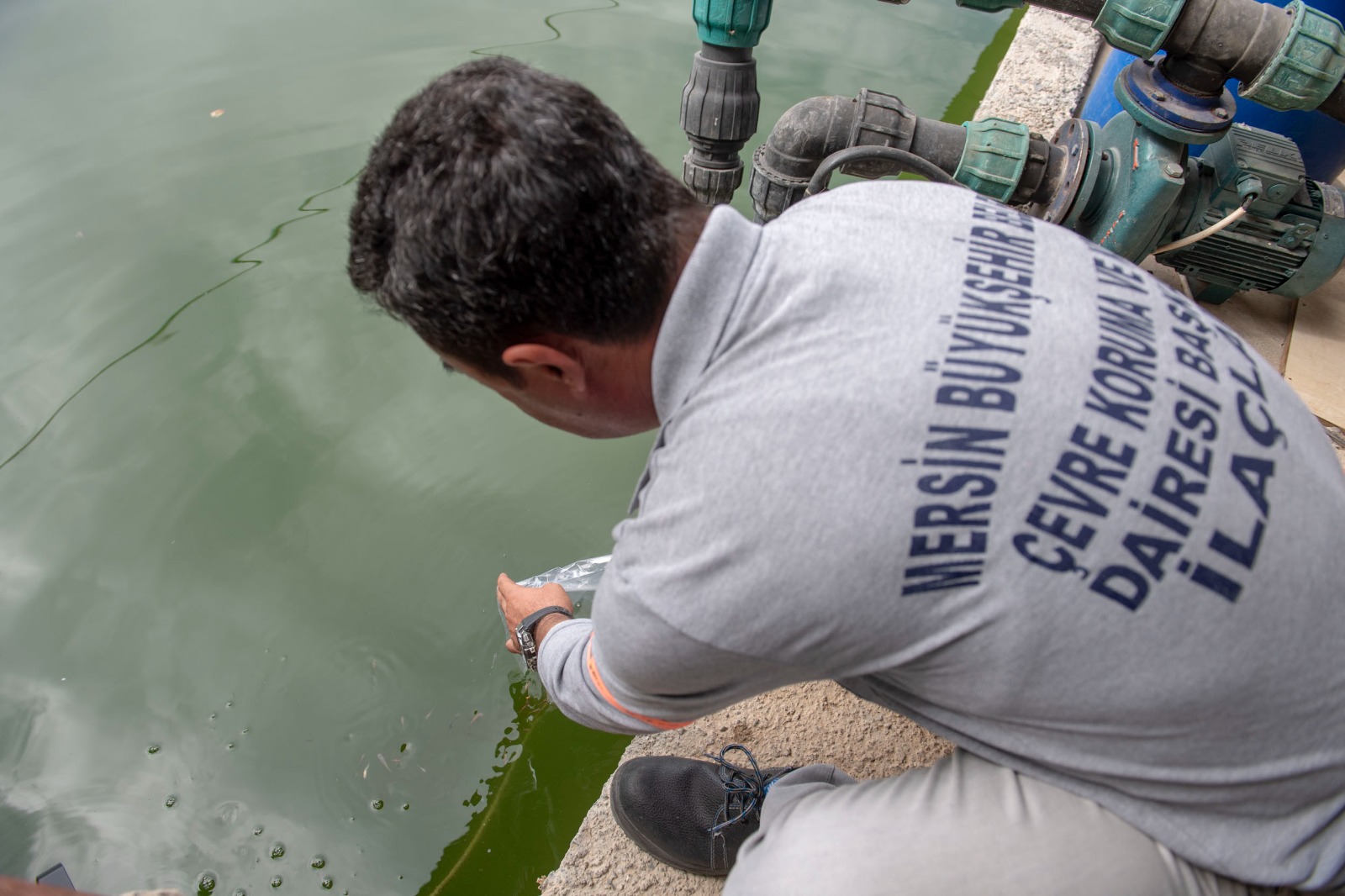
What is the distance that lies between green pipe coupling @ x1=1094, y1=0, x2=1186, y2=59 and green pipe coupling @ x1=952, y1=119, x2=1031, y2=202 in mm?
280

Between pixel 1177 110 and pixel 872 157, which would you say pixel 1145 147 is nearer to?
pixel 1177 110

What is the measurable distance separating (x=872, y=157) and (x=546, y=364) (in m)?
1.28

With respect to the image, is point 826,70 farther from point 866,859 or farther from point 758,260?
point 866,859

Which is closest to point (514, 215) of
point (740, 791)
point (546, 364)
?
point (546, 364)

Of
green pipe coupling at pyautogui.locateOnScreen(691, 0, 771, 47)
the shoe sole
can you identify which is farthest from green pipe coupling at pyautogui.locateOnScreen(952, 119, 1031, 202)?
the shoe sole

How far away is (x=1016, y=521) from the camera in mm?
804

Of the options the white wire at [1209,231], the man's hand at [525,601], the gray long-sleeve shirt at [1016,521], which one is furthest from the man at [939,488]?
the white wire at [1209,231]

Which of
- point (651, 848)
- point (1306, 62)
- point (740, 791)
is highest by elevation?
point (1306, 62)

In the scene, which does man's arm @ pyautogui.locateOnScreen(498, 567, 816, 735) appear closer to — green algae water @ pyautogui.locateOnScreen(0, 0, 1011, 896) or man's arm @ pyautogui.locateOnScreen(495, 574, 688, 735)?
man's arm @ pyautogui.locateOnScreen(495, 574, 688, 735)

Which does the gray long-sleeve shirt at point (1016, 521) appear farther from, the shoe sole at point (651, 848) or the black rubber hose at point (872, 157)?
the black rubber hose at point (872, 157)

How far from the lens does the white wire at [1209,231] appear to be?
1.96 meters

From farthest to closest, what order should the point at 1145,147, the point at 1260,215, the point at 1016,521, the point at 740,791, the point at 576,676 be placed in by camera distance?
the point at 1260,215
the point at 1145,147
the point at 740,791
the point at 576,676
the point at 1016,521

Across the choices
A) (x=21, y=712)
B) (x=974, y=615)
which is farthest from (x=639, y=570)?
(x=21, y=712)

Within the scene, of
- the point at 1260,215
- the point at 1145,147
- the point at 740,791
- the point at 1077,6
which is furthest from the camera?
the point at 1260,215
